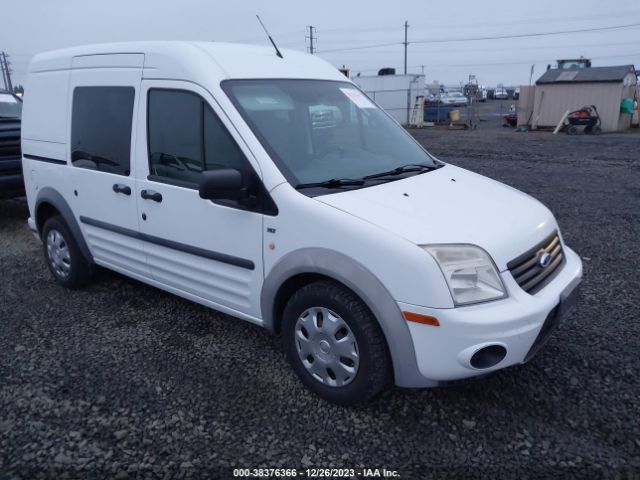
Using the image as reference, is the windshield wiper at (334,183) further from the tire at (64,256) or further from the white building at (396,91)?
the white building at (396,91)

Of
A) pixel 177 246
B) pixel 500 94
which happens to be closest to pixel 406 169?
pixel 177 246

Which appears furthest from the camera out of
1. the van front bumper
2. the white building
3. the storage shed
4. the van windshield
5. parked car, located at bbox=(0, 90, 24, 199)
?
the white building

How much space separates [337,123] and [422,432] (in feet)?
6.88

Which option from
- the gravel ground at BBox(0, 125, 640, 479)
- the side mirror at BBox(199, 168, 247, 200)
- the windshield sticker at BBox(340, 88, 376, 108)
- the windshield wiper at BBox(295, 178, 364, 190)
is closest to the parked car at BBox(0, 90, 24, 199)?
the gravel ground at BBox(0, 125, 640, 479)

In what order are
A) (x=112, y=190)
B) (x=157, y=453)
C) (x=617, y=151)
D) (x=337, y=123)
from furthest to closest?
(x=617, y=151)
(x=112, y=190)
(x=337, y=123)
(x=157, y=453)

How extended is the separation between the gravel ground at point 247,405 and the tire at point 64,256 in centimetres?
18

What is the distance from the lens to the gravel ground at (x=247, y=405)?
270cm

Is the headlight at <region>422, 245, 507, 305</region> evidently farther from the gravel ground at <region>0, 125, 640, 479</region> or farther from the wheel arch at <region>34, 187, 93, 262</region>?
the wheel arch at <region>34, 187, 93, 262</region>

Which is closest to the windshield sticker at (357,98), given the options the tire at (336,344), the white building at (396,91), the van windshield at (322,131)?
the van windshield at (322,131)

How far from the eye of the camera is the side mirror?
2918 mm

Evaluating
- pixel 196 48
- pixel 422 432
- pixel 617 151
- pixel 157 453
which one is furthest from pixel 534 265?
pixel 617 151

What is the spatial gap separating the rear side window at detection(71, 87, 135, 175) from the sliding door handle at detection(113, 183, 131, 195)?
10 cm

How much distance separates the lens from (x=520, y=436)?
283 cm

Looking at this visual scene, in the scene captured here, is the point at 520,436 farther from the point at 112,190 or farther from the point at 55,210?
the point at 55,210
